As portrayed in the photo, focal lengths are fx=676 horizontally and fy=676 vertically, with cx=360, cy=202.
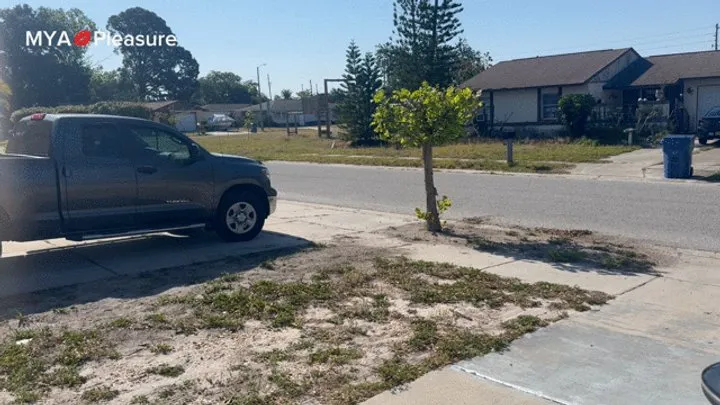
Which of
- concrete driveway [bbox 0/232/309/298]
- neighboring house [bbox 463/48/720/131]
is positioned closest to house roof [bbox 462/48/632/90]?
neighboring house [bbox 463/48/720/131]

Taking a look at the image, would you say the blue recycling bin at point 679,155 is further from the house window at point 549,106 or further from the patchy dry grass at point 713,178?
the house window at point 549,106

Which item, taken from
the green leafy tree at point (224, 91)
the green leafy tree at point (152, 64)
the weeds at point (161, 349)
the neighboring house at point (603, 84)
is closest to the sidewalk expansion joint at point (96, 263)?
the weeds at point (161, 349)

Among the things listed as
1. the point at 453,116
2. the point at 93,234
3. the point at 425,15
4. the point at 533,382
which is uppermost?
the point at 425,15

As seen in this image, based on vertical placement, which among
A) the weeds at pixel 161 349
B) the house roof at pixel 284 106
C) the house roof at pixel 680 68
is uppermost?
the house roof at pixel 284 106

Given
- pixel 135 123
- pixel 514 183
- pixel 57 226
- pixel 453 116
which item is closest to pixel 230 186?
pixel 135 123

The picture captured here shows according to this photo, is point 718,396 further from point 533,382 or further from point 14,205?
point 14,205

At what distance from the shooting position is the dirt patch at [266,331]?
4.60m

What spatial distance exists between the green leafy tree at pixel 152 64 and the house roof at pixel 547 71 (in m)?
81.4

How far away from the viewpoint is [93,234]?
332 inches

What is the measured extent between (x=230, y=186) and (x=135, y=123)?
156 centimetres

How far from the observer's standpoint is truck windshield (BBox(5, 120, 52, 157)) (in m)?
8.49

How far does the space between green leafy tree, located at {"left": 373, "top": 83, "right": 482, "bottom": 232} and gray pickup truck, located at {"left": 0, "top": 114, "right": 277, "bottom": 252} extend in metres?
2.09

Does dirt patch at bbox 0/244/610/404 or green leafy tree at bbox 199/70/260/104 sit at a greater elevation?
green leafy tree at bbox 199/70/260/104

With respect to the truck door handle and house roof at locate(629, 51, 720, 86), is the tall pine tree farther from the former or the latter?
the truck door handle
